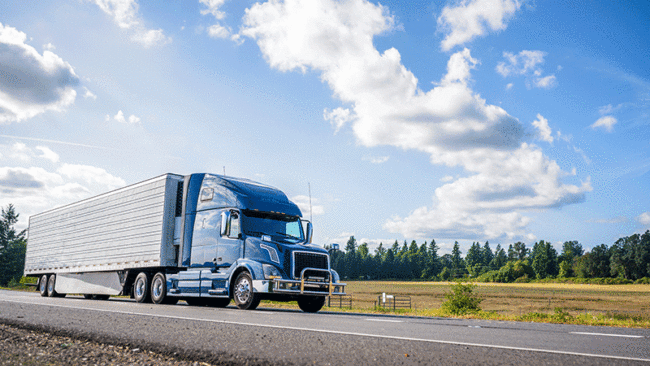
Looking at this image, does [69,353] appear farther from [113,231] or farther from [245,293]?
[113,231]

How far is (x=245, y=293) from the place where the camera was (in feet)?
43.4

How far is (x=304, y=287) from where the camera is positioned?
13344 mm

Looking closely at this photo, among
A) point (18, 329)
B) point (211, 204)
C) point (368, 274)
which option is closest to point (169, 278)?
point (211, 204)

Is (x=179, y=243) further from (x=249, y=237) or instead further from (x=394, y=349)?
(x=394, y=349)

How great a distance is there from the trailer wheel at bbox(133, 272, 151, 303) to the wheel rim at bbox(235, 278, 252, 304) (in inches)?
196

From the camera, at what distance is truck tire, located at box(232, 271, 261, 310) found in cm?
1299

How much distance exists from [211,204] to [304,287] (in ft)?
13.6

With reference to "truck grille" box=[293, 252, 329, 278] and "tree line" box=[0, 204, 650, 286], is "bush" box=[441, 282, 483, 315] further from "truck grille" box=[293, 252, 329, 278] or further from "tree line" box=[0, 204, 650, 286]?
"tree line" box=[0, 204, 650, 286]

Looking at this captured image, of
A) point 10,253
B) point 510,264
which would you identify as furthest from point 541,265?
point 10,253

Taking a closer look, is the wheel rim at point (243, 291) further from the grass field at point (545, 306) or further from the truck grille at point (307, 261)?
the grass field at point (545, 306)

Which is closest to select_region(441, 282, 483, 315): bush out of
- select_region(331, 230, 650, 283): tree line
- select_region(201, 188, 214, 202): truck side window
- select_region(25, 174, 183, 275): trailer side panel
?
select_region(201, 188, 214, 202): truck side window

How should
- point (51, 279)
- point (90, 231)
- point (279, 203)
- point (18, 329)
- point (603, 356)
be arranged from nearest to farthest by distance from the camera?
point (603, 356), point (18, 329), point (279, 203), point (90, 231), point (51, 279)

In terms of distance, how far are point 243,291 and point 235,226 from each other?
1864mm

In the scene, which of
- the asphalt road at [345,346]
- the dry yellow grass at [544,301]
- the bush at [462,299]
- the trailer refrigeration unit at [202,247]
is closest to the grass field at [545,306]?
the dry yellow grass at [544,301]
